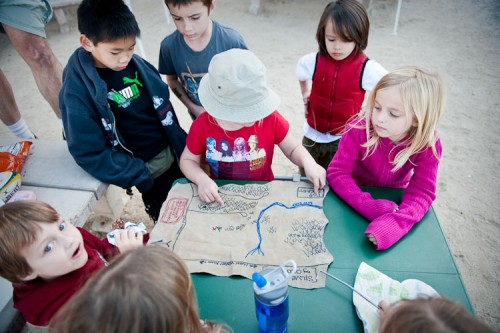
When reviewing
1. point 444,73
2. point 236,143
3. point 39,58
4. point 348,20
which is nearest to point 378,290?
point 236,143

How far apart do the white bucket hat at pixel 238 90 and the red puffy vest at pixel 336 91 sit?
26.3 inches

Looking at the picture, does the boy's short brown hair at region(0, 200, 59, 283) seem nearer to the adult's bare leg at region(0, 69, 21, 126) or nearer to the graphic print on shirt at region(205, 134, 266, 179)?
the graphic print on shirt at region(205, 134, 266, 179)

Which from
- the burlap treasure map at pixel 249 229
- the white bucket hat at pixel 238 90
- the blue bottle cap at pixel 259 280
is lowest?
the burlap treasure map at pixel 249 229

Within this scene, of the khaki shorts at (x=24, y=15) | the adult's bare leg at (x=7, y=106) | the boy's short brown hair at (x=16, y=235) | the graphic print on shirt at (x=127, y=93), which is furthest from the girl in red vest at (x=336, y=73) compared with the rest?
the adult's bare leg at (x=7, y=106)

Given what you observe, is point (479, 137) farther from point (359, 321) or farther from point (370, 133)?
point (359, 321)

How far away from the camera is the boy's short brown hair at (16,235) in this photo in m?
0.95

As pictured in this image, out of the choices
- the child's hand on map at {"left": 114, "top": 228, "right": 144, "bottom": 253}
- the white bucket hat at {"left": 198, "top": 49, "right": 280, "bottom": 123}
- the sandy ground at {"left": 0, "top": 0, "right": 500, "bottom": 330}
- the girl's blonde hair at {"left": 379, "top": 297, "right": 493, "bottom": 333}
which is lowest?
the sandy ground at {"left": 0, "top": 0, "right": 500, "bottom": 330}

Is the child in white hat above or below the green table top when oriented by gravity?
above

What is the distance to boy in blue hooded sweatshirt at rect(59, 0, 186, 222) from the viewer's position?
4.77ft

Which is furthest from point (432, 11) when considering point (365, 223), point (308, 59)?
point (365, 223)

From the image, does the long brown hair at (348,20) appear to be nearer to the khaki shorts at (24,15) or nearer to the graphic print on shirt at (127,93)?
the graphic print on shirt at (127,93)

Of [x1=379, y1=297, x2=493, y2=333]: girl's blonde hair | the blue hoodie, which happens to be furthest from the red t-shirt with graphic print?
[x1=379, y1=297, x2=493, y2=333]: girl's blonde hair

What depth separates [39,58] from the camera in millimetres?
2123

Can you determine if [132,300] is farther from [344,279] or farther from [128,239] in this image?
[344,279]
